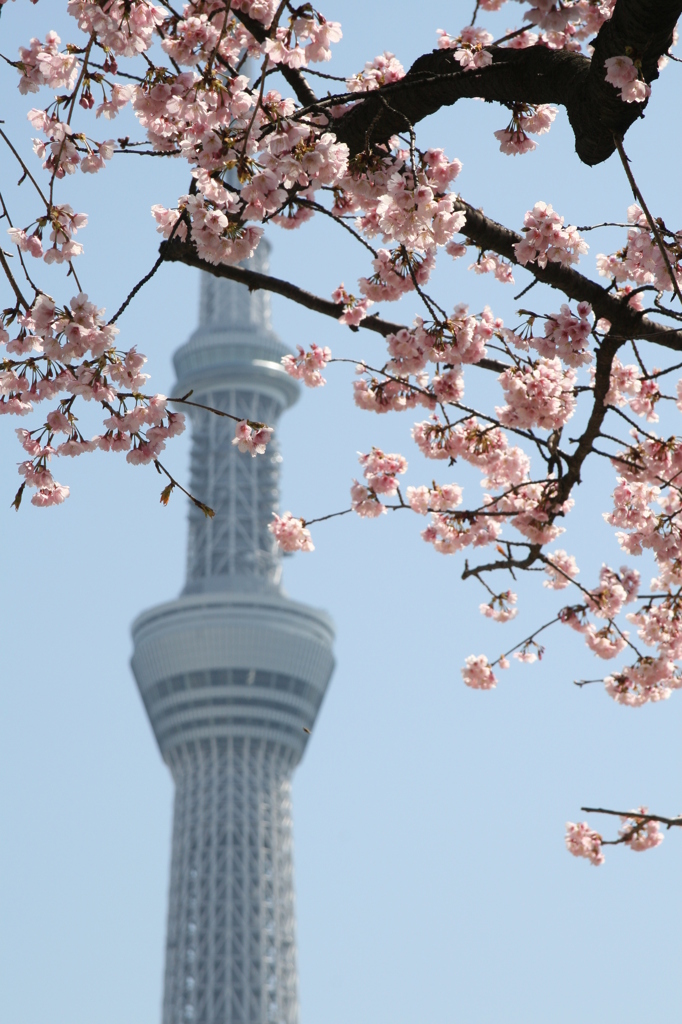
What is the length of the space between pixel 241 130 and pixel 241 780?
288ft

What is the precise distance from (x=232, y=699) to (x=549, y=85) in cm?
8985

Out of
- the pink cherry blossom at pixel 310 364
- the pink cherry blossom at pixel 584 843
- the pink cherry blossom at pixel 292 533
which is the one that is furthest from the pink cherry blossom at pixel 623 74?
the pink cherry blossom at pixel 584 843

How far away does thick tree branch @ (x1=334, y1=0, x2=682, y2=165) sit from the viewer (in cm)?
451

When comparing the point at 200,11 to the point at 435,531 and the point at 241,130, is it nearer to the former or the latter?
the point at 241,130

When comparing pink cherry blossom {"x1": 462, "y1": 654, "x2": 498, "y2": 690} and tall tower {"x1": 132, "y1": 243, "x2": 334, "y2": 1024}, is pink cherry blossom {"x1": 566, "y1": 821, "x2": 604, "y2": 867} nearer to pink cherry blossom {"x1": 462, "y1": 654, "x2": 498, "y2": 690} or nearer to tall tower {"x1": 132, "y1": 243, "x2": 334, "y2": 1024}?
pink cherry blossom {"x1": 462, "y1": 654, "x2": 498, "y2": 690}

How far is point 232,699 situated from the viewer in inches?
3671

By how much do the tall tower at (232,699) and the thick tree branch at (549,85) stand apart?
3191 inches

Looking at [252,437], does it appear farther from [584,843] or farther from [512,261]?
[584,843]

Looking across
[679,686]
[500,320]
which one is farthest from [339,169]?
[679,686]

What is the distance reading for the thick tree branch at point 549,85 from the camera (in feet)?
14.8

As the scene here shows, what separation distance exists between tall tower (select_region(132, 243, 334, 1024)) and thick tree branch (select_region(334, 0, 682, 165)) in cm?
8105

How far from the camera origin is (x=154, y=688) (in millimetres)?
96062

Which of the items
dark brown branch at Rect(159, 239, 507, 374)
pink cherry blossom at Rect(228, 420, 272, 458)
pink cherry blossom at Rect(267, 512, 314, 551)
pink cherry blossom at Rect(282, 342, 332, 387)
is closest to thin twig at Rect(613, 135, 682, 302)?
dark brown branch at Rect(159, 239, 507, 374)

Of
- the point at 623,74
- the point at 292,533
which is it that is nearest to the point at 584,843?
the point at 292,533
